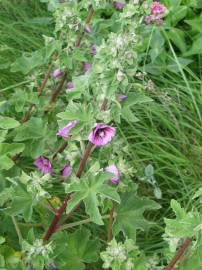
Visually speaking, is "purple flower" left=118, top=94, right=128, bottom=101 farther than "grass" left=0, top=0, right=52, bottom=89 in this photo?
No

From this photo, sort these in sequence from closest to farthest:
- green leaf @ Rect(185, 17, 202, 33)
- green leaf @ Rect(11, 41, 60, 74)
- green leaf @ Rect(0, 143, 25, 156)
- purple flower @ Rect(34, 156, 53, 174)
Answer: green leaf @ Rect(0, 143, 25, 156)
purple flower @ Rect(34, 156, 53, 174)
green leaf @ Rect(11, 41, 60, 74)
green leaf @ Rect(185, 17, 202, 33)

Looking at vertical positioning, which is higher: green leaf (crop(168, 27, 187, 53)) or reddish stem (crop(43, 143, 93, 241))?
reddish stem (crop(43, 143, 93, 241))

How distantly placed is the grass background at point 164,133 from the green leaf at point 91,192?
676 millimetres

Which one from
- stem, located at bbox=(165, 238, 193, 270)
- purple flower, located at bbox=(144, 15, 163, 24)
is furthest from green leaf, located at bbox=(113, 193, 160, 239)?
purple flower, located at bbox=(144, 15, 163, 24)

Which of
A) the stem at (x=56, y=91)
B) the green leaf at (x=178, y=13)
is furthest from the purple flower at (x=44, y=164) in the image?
the green leaf at (x=178, y=13)

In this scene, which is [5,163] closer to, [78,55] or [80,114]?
[80,114]

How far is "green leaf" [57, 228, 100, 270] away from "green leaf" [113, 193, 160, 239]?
12cm

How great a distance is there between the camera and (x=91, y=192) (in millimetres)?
1320

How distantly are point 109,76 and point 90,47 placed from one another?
650 millimetres

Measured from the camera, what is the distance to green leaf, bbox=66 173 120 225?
1.31 meters

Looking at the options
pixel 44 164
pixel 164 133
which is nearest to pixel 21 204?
pixel 44 164

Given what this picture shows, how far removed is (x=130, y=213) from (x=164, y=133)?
3.02 feet

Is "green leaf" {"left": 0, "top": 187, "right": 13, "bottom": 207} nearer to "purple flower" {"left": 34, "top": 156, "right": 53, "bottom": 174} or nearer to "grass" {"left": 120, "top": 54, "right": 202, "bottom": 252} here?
"purple flower" {"left": 34, "top": 156, "right": 53, "bottom": 174}

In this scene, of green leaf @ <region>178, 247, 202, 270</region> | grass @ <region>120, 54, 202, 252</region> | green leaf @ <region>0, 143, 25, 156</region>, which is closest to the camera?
green leaf @ <region>178, 247, 202, 270</region>
